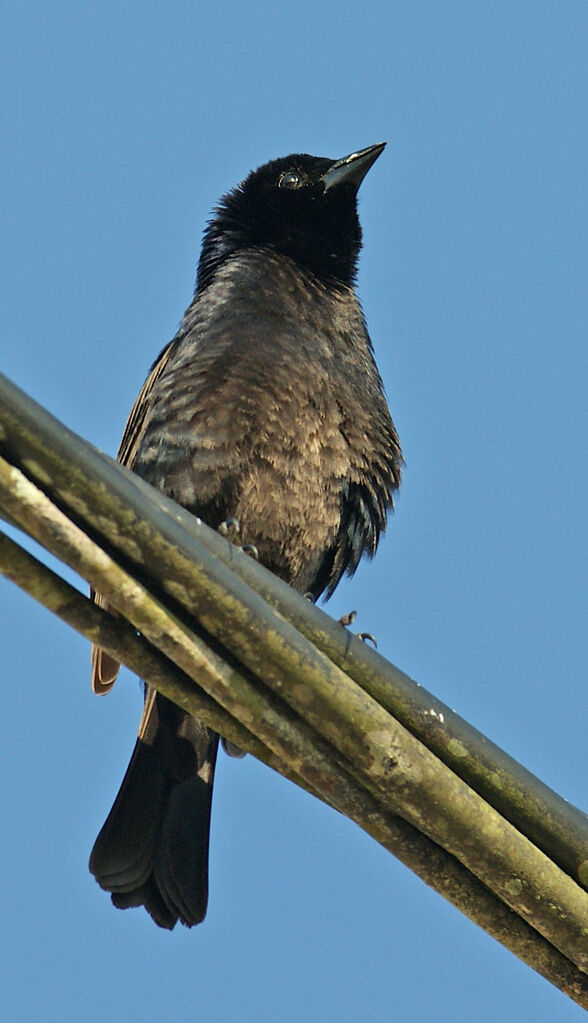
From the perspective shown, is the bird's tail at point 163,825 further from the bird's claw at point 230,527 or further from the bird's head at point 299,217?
the bird's head at point 299,217

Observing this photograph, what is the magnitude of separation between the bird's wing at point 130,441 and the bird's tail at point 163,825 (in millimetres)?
293

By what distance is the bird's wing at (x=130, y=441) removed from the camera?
4.70 metres

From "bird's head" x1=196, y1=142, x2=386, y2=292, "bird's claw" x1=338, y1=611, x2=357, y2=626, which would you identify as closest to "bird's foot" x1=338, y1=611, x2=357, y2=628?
"bird's claw" x1=338, y1=611, x2=357, y2=626

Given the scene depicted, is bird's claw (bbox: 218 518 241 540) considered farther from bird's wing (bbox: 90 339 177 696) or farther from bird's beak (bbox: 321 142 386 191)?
bird's beak (bbox: 321 142 386 191)

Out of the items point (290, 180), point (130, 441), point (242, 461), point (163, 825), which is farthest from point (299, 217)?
point (163, 825)

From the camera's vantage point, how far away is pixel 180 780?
4.81 meters

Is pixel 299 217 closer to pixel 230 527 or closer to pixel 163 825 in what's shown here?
pixel 230 527

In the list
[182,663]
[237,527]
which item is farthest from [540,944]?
[237,527]

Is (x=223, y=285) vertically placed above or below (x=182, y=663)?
above

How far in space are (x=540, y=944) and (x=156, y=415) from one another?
2700 millimetres

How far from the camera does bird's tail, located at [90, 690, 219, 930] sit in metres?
4.46

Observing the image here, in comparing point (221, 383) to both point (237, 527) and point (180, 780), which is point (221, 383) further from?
point (180, 780)

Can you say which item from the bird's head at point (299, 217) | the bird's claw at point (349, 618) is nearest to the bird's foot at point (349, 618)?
the bird's claw at point (349, 618)

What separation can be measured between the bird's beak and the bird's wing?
1253mm
